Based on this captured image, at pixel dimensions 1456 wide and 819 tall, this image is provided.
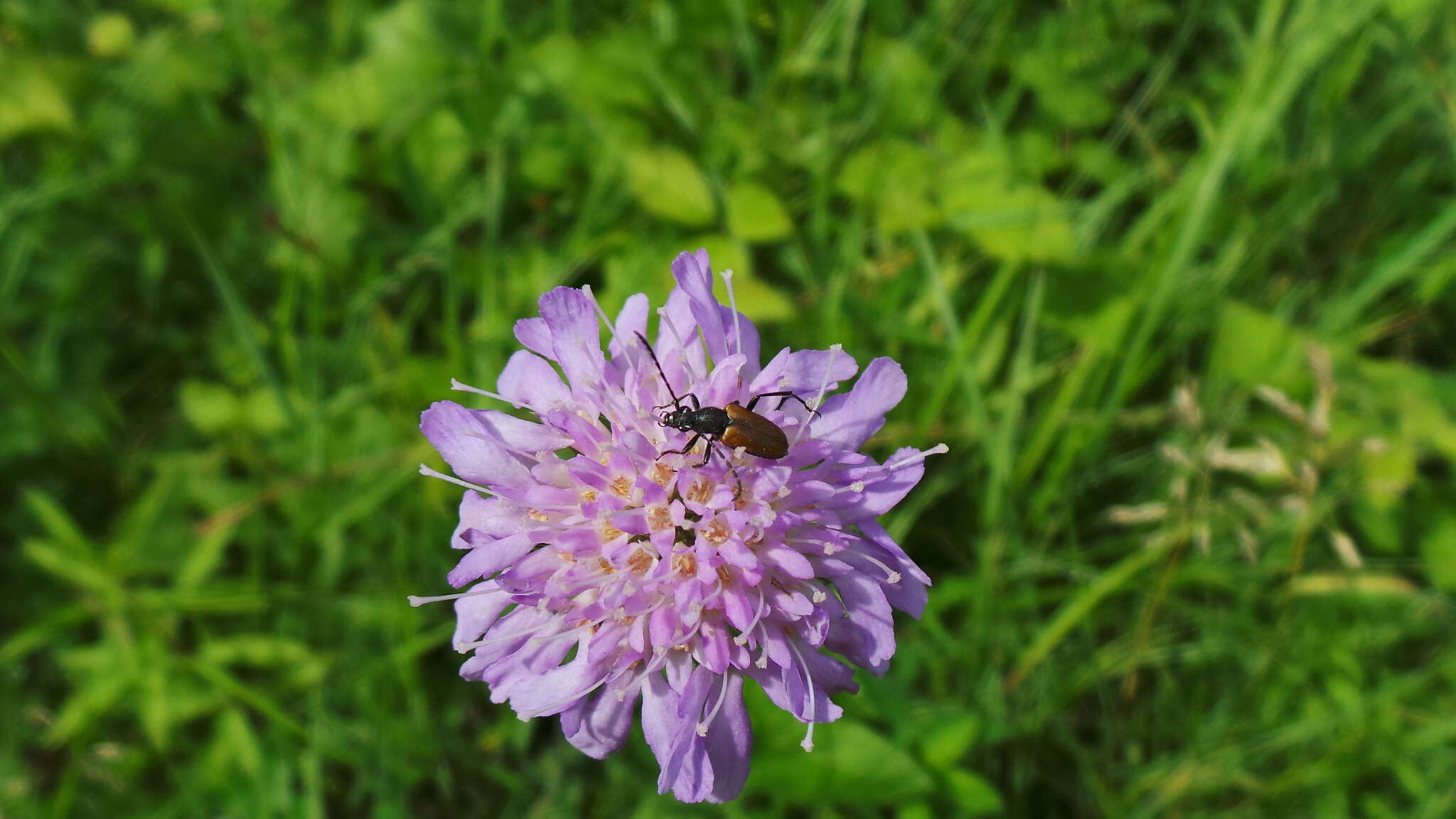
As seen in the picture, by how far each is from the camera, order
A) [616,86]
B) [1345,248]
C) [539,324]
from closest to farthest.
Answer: [539,324] → [616,86] → [1345,248]

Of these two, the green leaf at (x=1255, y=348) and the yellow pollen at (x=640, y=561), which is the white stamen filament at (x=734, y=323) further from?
the green leaf at (x=1255, y=348)

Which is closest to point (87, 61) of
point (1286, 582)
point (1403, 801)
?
point (1286, 582)

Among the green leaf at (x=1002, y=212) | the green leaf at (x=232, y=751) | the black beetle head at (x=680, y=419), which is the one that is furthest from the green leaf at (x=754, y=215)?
the green leaf at (x=232, y=751)

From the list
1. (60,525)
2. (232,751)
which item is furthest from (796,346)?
(60,525)

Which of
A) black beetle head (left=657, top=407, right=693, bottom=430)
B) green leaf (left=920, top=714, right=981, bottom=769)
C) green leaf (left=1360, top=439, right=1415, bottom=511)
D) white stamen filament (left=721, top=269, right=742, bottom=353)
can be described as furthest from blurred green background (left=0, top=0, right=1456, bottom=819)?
black beetle head (left=657, top=407, right=693, bottom=430)

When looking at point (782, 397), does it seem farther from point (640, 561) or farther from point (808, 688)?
point (808, 688)

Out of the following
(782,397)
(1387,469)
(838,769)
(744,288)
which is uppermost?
(782,397)

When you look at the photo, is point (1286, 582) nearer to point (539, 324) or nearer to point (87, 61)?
point (539, 324)
